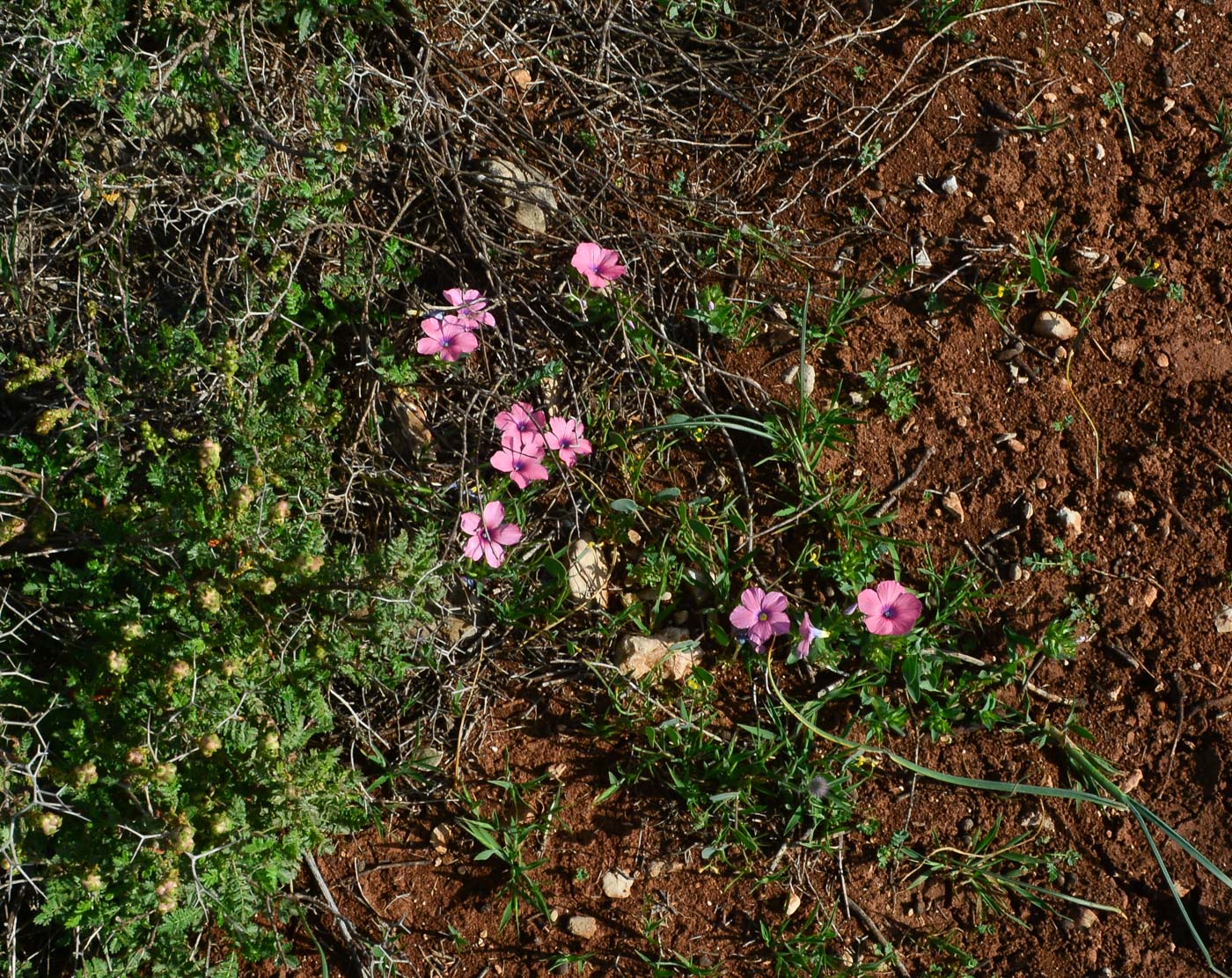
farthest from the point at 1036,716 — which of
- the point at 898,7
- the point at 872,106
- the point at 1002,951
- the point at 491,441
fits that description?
the point at 898,7

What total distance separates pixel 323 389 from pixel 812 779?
1425 millimetres

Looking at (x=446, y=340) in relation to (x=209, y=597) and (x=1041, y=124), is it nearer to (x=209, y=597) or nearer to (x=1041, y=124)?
(x=209, y=597)

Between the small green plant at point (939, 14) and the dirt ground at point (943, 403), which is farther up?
the small green plant at point (939, 14)

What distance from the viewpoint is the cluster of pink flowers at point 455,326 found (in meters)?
2.46

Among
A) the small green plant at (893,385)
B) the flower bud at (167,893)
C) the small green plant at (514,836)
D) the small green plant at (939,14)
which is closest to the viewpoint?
the flower bud at (167,893)

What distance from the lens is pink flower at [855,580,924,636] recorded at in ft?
7.64

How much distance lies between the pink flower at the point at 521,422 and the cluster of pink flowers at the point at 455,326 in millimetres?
175

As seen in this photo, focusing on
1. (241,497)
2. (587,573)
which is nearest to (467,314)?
(587,573)

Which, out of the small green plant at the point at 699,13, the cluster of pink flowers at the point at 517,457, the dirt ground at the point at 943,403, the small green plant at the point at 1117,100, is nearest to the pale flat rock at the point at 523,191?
the dirt ground at the point at 943,403

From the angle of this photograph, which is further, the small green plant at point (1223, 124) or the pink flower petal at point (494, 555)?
the small green plant at point (1223, 124)

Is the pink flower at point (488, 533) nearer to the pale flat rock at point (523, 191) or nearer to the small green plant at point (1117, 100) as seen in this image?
the pale flat rock at point (523, 191)

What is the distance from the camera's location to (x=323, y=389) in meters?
2.46

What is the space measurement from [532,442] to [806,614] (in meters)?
0.75

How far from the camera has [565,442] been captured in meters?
2.49
